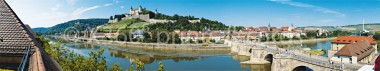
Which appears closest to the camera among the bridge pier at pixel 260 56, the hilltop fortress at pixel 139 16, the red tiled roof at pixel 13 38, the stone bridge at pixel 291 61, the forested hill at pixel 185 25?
the red tiled roof at pixel 13 38

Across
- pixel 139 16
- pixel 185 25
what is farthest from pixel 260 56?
pixel 139 16

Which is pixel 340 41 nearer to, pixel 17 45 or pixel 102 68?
pixel 102 68

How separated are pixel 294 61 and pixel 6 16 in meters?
31.4

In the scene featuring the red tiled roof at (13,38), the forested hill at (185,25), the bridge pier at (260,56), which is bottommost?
the bridge pier at (260,56)

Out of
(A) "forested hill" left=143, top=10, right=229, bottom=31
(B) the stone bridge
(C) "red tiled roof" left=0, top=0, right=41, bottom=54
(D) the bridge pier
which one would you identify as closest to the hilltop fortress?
(A) "forested hill" left=143, top=10, right=229, bottom=31

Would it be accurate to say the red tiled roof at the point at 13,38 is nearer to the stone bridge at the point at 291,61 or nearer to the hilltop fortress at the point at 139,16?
the stone bridge at the point at 291,61

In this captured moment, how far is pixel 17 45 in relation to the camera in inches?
201

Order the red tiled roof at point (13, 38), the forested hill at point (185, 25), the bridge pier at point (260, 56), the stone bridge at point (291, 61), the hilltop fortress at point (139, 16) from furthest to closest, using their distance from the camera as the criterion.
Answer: the hilltop fortress at point (139, 16), the forested hill at point (185, 25), the bridge pier at point (260, 56), the stone bridge at point (291, 61), the red tiled roof at point (13, 38)

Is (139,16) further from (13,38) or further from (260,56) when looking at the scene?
(13,38)

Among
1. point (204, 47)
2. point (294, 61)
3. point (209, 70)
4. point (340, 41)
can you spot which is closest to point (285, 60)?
point (294, 61)

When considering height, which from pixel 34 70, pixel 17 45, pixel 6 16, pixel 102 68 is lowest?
pixel 102 68

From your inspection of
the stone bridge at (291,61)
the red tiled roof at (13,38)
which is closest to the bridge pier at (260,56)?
the stone bridge at (291,61)

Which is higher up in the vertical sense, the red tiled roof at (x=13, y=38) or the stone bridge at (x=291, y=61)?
the red tiled roof at (x=13, y=38)

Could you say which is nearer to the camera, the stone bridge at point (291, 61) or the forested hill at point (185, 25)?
the stone bridge at point (291, 61)
